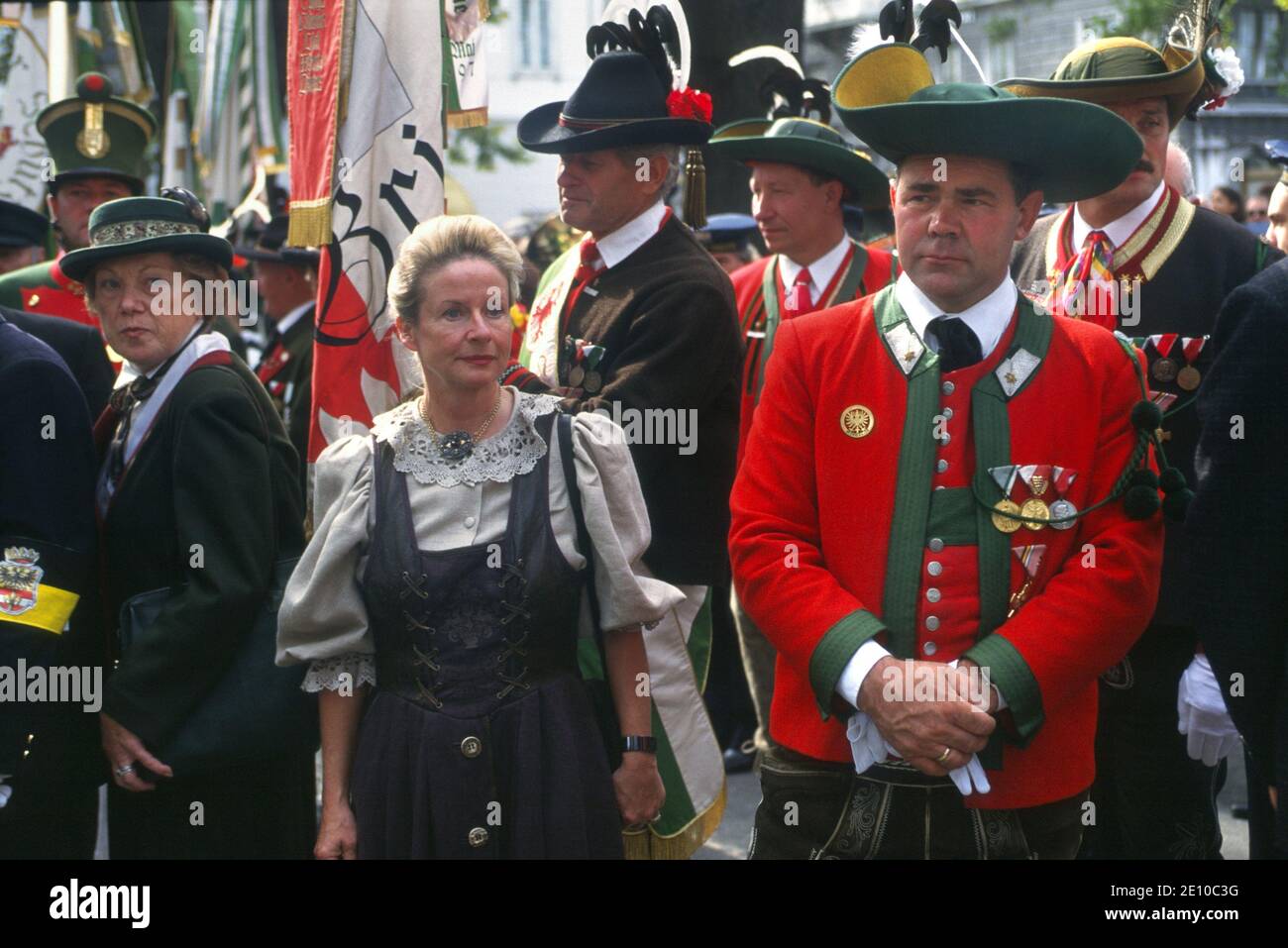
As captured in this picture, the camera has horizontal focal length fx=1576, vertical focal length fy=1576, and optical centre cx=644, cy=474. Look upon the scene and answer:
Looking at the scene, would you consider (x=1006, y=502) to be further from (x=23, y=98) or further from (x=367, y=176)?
(x=23, y=98)

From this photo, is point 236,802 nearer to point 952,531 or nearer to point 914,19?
point 952,531

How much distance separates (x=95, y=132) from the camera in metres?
6.74

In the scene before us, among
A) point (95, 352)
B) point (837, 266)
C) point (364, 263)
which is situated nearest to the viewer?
point (364, 263)

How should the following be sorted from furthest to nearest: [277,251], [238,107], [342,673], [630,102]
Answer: [238,107]
[277,251]
[630,102]
[342,673]

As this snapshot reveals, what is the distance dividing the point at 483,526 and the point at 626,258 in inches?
62.3

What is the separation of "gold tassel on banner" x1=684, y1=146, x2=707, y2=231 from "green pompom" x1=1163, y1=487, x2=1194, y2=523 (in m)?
2.46

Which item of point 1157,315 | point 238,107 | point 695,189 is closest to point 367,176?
point 695,189

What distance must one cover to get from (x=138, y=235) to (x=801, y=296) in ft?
8.78

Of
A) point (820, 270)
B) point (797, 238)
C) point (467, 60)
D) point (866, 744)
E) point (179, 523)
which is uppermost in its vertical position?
point (467, 60)

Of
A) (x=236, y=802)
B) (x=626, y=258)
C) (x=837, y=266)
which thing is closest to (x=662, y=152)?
(x=626, y=258)

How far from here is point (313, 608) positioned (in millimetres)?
3273

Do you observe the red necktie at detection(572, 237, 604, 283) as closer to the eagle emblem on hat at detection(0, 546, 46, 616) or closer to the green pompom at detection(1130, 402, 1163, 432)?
the eagle emblem on hat at detection(0, 546, 46, 616)

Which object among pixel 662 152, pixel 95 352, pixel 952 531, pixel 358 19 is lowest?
pixel 952 531

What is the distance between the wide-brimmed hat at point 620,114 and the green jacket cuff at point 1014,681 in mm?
2174
